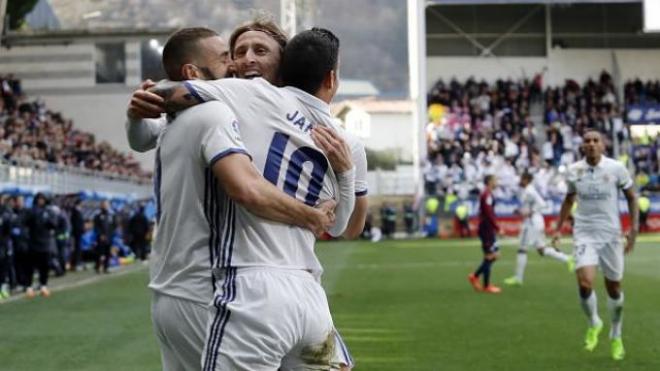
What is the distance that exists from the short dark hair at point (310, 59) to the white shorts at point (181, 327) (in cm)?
92

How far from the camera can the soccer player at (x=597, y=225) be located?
12.1 metres

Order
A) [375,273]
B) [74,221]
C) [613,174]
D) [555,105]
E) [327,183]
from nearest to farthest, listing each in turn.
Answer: [327,183], [613,174], [375,273], [74,221], [555,105]

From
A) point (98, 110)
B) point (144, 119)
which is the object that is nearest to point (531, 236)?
point (144, 119)

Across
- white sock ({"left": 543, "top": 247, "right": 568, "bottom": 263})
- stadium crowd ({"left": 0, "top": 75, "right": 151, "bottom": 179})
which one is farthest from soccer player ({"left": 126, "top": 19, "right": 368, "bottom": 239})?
stadium crowd ({"left": 0, "top": 75, "right": 151, "bottom": 179})

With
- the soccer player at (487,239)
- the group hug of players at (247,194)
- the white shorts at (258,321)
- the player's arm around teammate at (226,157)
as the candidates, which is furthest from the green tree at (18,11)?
the white shorts at (258,321)

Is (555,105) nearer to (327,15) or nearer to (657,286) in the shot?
(327,15)

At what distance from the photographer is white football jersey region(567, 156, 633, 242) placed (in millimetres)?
12234

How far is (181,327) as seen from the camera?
14.1 ft

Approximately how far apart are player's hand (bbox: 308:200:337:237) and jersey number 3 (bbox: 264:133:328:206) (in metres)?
0.05

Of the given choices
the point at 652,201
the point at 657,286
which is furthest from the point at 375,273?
the point at 652,201

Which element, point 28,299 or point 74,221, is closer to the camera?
point 28,299

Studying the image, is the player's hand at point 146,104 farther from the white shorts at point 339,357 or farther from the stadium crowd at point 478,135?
the stadium crowd at point 478,135

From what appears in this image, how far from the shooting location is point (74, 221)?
28.4 metres

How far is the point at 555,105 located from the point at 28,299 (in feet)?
141
